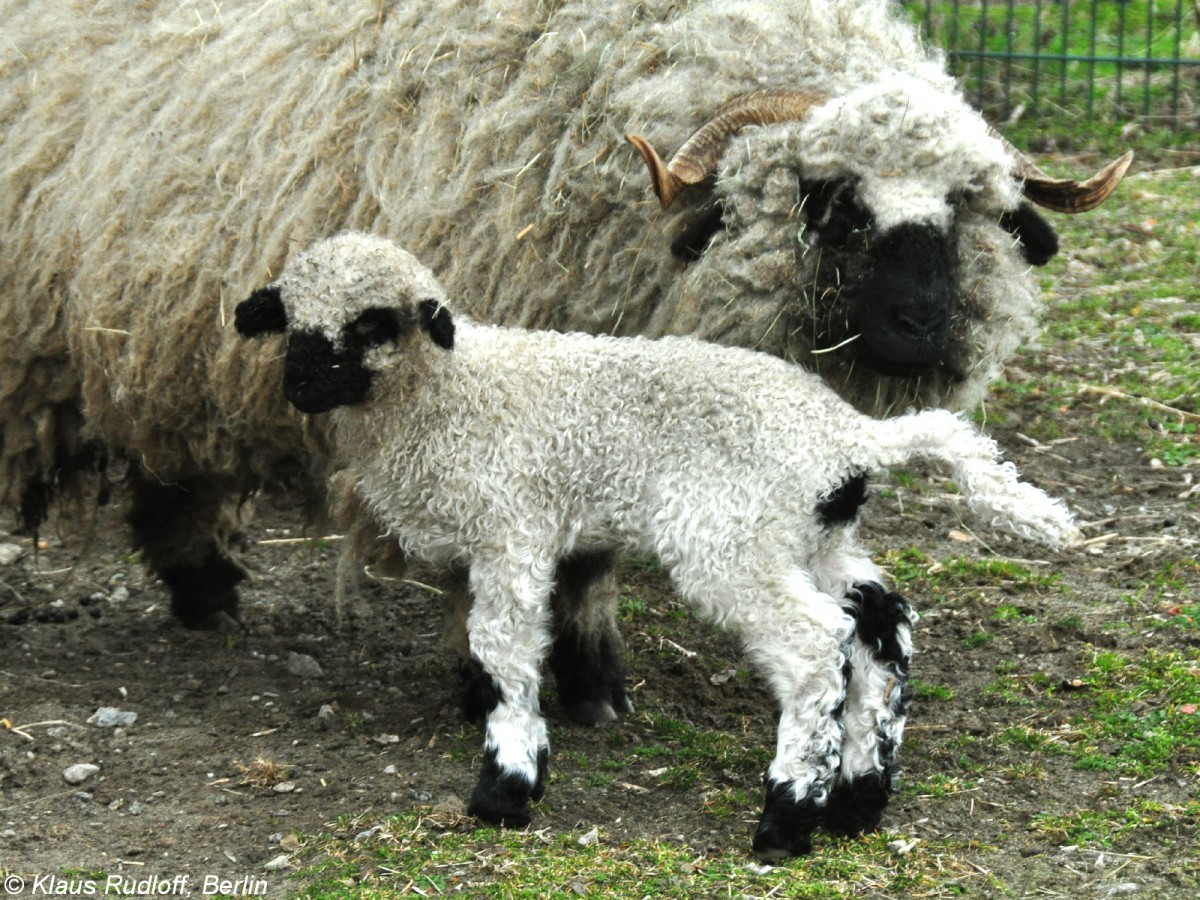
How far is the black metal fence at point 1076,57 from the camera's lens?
39.1ft

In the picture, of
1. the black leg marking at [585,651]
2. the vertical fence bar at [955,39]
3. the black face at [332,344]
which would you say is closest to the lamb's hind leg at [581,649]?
the black leg marking at [585,651]

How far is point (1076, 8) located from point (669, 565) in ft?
35.2

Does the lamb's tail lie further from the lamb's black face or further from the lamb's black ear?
the lamb's black face

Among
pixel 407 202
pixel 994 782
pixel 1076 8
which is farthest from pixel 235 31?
pixel 1076 8

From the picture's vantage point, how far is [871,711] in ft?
14.1

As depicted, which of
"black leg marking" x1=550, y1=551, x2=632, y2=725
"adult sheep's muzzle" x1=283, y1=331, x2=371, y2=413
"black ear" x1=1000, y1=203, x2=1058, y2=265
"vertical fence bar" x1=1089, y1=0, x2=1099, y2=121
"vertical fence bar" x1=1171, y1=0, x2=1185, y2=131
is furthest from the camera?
"vertical fence bar" x1=1089, y1=0, x2=1099, y2=121

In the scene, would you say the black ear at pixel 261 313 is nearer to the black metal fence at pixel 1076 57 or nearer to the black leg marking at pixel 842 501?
the black leg marking at pixel 842 501

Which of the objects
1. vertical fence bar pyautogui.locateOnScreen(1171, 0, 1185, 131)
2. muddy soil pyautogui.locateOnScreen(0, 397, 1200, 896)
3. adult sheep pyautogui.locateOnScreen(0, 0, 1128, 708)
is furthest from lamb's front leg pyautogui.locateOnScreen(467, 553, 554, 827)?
vertical fence bar pyautogui.locateOnScreen(1171, 0, 1185, 131)

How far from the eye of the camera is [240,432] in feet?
18.4

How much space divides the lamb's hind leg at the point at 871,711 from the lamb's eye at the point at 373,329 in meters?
1.42

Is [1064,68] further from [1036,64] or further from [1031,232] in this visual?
[1031,232]

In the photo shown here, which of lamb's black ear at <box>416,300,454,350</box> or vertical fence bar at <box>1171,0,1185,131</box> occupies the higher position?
lamb's black ear at <box>416,300,454,350</box>

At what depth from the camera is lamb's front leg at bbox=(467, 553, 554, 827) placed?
4.34 meters

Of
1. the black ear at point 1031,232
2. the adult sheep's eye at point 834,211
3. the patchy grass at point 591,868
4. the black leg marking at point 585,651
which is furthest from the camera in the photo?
the black leg marking at point 585,651
